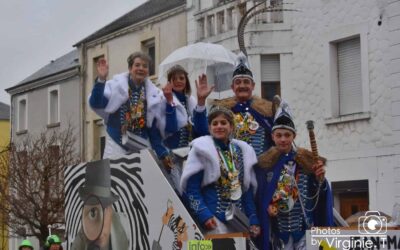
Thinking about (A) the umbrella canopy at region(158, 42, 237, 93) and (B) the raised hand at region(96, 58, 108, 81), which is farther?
(A) the umbrella canopy at region(158, 42, 237, 93)

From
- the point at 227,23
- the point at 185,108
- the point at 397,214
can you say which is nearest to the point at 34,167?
the point at 227,23

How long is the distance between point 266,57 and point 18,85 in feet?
59.7

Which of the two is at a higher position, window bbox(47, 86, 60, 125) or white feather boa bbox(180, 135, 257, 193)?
window bbox(47, 86, 60, 125)

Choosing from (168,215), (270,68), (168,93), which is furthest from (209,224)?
(270,68)

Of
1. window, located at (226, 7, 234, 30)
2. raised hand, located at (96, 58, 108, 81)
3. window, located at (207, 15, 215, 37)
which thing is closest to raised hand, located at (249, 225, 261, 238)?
raised hand, located at (96, 58, 108, 81)

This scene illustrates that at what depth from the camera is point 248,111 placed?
6.84 meters

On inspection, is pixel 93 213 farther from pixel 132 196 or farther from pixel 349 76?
Answer: pixel 349 76

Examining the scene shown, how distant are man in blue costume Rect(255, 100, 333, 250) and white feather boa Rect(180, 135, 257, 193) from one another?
0.35 feet

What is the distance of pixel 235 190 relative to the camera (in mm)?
6125

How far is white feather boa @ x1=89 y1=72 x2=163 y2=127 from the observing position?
722 cm

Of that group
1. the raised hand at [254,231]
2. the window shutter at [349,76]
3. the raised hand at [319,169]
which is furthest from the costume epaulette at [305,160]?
the window shutter at [349,76]

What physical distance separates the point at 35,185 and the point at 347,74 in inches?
461

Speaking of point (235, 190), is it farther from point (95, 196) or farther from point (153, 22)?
point (153, 22)

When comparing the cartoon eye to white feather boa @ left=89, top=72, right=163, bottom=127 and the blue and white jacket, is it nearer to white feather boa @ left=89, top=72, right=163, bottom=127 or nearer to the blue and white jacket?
white feather boa @ left=89, top=72, right=163, bottom=127
